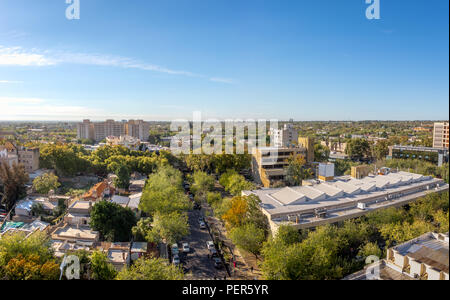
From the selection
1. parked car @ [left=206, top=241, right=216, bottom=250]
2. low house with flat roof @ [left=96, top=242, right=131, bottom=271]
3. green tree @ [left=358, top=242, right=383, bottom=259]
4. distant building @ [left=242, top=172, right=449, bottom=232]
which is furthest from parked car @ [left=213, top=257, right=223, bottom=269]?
green tree @ [left=358, top=242, right=383, bottom=259]

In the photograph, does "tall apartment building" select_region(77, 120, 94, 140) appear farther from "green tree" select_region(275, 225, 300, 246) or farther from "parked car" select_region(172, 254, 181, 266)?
"green tree" select_region(275, 225, 300, 246)

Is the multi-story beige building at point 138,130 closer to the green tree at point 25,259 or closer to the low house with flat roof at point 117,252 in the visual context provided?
the low house with flat roof at point 117,252

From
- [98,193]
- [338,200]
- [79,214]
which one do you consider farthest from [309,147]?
[79,214]

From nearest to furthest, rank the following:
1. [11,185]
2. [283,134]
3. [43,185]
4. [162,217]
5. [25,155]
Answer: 1. [162,217]
2. [11,185]
3. [43,185]
4. [25,155]
5. [283,134]

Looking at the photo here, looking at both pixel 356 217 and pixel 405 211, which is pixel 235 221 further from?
pixel 405 211

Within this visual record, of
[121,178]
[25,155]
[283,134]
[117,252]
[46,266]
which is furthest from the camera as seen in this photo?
[283,134]

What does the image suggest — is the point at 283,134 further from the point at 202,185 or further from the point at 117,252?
the point at 117,252

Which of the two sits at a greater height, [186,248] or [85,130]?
[85,130]
